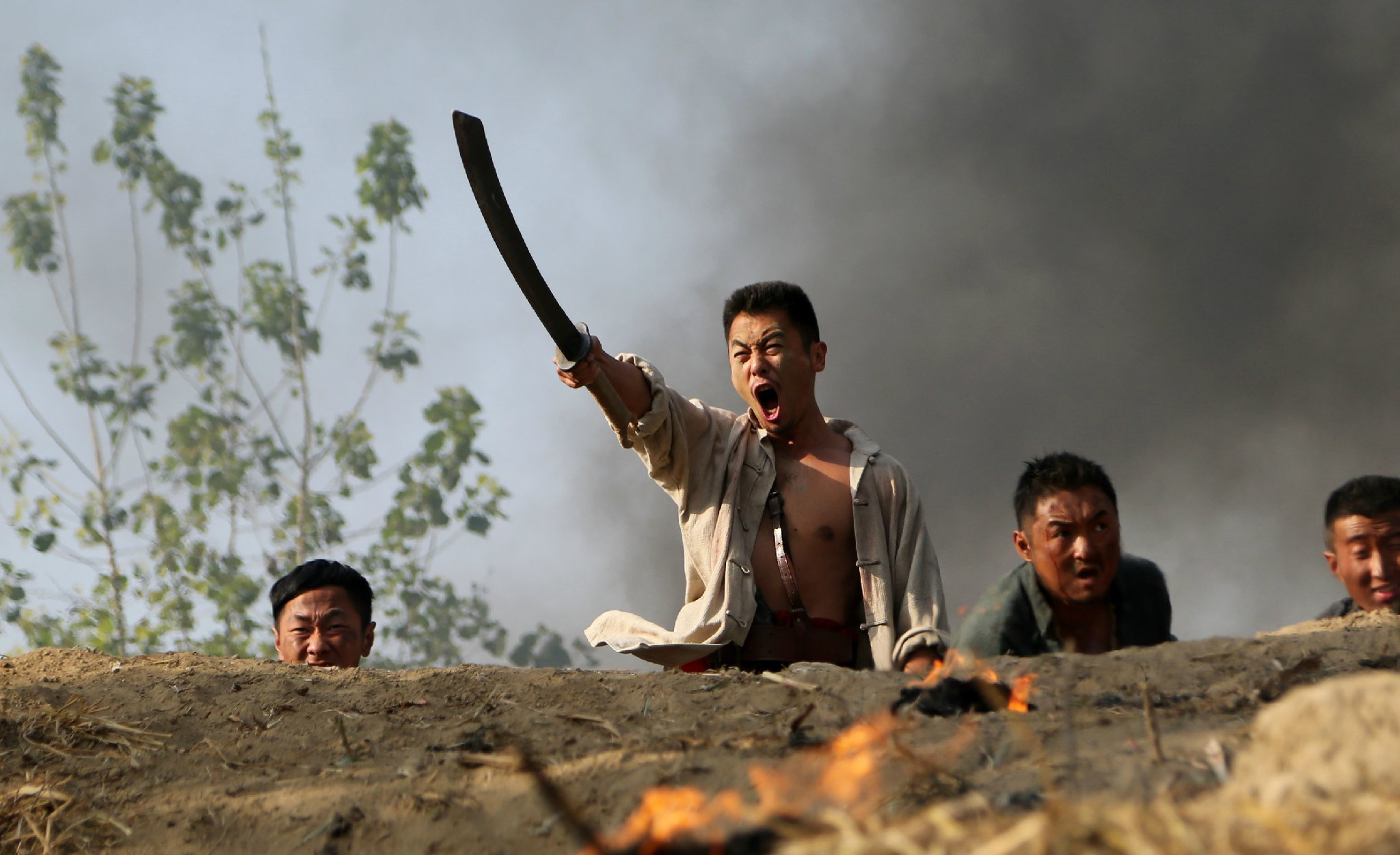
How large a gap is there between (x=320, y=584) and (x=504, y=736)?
223 centimetres

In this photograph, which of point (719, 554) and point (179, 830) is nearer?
point (179, 830)

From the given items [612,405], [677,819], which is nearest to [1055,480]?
[612,405]

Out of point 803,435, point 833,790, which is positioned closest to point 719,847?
point 833,790

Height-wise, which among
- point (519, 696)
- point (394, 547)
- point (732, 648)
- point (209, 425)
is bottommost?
point (519, 696)

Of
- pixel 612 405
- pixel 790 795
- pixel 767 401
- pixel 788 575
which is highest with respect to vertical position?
pixel 767 401

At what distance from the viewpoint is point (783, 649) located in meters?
4.05

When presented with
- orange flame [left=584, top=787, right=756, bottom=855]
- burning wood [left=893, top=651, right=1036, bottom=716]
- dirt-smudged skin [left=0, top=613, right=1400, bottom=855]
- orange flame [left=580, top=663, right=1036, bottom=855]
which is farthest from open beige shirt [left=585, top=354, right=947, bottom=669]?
orange flame [left=584, top=787, right=756, bottom=855]

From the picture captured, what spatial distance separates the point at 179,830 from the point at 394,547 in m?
8.24

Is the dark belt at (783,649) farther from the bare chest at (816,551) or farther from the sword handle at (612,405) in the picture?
the sword handle at (612,405)

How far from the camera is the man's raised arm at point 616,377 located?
13.1 ft

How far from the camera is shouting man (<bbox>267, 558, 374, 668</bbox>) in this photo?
4.59 m

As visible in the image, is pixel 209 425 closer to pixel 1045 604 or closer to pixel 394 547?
pixel 394 547

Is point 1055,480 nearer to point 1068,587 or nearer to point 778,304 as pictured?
point 1068,587

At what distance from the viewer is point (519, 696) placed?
3.22 m
